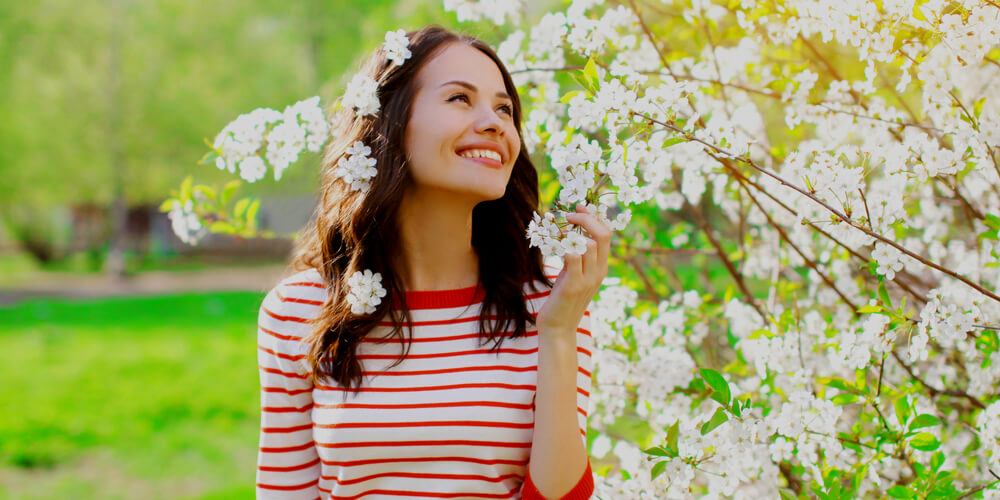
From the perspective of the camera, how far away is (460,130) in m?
1.82

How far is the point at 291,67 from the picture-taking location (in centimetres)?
2033

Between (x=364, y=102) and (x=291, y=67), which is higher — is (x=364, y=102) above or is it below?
above

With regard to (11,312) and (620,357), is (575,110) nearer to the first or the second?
(620,357)

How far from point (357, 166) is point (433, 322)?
0.38 meters

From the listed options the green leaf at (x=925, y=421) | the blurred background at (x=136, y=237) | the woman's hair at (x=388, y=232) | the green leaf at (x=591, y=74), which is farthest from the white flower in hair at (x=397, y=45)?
the blurred background at (x=136, y=237)

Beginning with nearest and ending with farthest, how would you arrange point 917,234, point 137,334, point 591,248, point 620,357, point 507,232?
1. point 591,248
2. point 507,232
3. point 620,357
4. point 917,234
5. point 137,334

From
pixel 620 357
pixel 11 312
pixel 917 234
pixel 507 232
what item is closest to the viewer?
pixel 507 232

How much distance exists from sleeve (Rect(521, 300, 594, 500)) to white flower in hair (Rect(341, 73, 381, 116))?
62cm

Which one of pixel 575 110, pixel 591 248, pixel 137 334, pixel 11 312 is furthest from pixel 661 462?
pixel 11 312

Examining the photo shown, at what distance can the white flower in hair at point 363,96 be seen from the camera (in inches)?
72.9

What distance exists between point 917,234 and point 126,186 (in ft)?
60.4

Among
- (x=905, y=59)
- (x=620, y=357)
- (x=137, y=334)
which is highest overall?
(x=905, y=59)

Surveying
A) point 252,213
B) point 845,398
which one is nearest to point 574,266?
point 845,398

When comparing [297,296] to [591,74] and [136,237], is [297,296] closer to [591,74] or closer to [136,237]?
[591,74]
